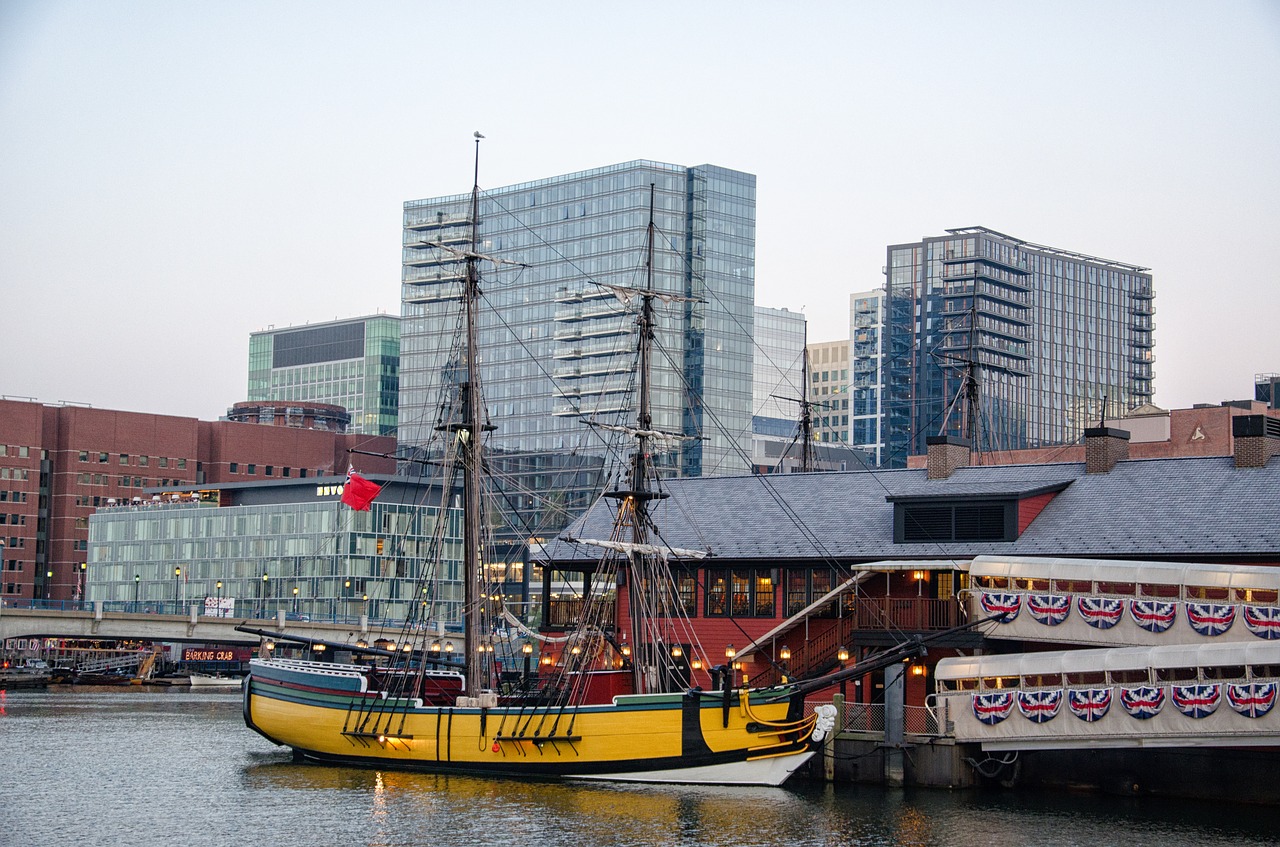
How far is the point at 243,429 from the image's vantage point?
635ft

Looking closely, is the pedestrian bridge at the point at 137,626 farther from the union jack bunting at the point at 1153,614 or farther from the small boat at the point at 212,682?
the union jack bunting at the point at 1153,614

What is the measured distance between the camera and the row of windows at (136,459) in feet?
599

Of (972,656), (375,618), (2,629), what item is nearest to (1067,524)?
(972,656)

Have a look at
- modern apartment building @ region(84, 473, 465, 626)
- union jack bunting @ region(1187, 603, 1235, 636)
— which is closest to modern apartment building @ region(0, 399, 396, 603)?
modern apartment building @ region(84, 473, 465, 626)

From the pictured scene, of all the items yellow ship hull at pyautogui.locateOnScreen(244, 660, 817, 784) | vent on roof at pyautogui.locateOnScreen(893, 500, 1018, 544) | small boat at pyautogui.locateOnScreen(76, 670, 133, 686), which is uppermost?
vent on roof at pyautogui.locateOnScreen(893, 500, 1018, 544)

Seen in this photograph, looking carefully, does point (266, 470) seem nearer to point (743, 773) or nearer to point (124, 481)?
point (124, 481)

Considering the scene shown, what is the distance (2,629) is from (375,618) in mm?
53182

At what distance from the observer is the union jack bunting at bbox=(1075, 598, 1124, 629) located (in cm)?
4947

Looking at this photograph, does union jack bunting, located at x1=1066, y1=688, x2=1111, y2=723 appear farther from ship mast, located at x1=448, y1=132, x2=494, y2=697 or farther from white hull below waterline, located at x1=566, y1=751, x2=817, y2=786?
ship mast, located at x1=448, y1=132, x2=494, y2=697

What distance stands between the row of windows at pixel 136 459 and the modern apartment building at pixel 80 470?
115 mm

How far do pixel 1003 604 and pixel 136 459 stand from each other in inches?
5967

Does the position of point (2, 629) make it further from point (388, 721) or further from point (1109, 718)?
point (1109, 718)

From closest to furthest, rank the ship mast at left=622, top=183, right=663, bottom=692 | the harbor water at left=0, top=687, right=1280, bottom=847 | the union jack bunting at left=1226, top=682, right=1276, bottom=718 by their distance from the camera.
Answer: the harbor water at left=0, top=687, right=1280, bottom=847, the union jack bunting at left=1226, top=682, right=1276, bottom=718, the ship mast at left=622, top=183, right=663, bottom=692

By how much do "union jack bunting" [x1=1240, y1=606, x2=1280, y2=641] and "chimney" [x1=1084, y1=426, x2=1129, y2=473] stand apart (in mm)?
12638
